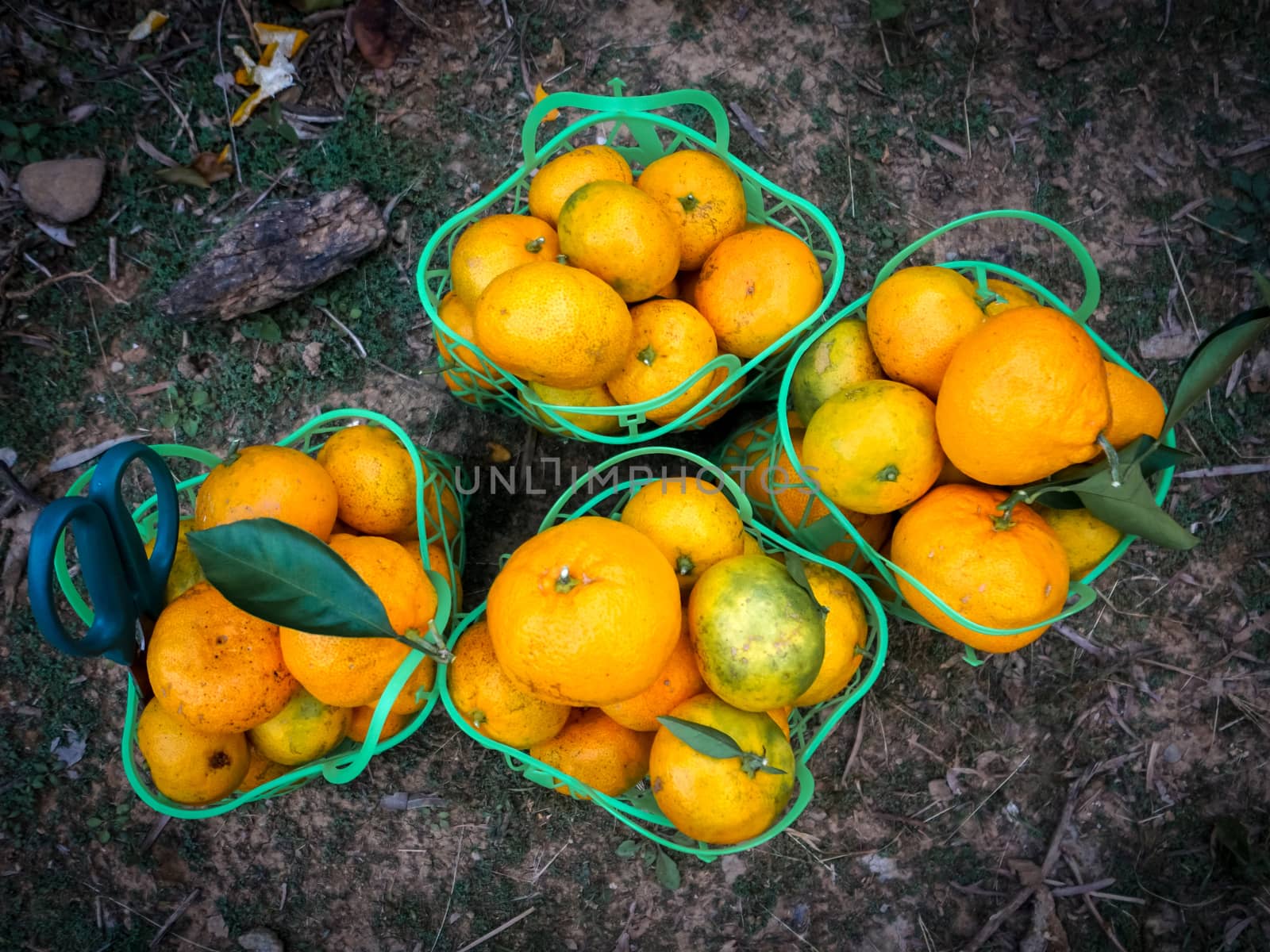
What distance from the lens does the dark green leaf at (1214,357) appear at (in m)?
1.45

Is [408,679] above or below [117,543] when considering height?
below

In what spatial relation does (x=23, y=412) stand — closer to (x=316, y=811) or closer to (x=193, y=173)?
(x=193, y=173)

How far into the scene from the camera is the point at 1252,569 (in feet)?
8.80

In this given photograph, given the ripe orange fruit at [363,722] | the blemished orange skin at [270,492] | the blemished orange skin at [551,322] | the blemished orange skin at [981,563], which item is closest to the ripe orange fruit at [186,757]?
the ripe orange fruit at [363,722]

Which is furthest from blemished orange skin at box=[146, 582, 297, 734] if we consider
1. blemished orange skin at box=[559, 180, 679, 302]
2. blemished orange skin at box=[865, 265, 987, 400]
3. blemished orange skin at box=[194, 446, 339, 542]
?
blemished orange skin at box=[865, 265, 987, 400]

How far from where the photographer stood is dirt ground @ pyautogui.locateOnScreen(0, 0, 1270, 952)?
8.17 feet

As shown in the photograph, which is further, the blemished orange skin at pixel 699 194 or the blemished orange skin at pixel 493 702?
the blemished orange skin at pixel 699 194

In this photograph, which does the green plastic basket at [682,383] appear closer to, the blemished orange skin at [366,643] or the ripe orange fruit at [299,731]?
the blemished orange skin at [366,643]

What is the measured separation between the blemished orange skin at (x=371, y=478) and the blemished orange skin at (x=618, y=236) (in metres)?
0.64

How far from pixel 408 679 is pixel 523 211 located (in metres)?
1.50

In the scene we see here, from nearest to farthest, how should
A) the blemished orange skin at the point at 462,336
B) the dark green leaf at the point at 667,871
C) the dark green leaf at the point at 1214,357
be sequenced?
1. the dark green leaf at the point at 1214,357
2. the blemished orange skin at the point at 462,336
3. the dark green leaf at the point at 667,871

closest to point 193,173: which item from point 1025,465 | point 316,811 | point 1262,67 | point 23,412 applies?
point 23,412

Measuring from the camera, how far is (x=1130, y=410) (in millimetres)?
1714

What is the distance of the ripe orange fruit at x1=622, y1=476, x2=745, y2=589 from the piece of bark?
1449 millimetres
